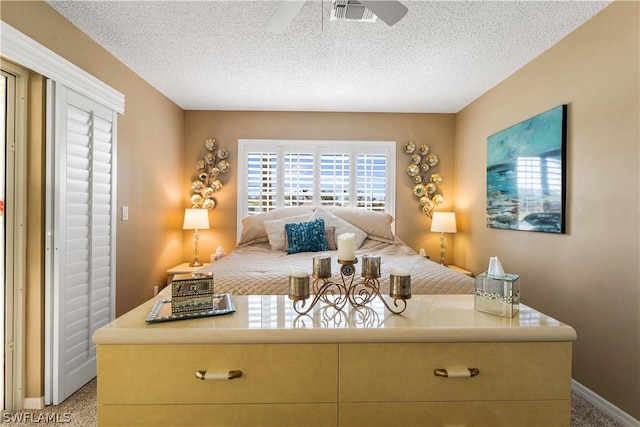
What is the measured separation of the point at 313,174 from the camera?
4.36m

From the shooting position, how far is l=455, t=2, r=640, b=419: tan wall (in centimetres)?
196

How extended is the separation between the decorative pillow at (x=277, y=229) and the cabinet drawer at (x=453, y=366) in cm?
233

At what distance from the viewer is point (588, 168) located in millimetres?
2256

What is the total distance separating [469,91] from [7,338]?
13.3 ft

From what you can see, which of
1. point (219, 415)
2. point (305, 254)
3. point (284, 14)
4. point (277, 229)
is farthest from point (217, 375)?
point (277, 229)

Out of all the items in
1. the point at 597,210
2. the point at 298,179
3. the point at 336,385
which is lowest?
the point at 336,385

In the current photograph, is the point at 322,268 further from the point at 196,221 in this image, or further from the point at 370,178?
the point at 370,178

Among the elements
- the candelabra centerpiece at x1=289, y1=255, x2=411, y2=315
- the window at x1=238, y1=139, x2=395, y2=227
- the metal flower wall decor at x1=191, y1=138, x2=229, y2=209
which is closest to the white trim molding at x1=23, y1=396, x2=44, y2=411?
the candelabra centerpiece at x1=289, y1=255, x2=411, y2=315

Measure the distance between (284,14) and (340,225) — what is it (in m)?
2.19

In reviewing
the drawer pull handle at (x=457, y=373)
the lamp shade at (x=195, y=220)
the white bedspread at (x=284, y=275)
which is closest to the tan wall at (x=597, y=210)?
the white bedspread at (x=284, y=275)

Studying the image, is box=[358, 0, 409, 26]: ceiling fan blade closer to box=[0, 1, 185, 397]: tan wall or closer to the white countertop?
the white countertop

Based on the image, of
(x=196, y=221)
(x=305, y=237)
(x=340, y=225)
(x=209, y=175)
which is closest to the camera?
(x=305, y=237)

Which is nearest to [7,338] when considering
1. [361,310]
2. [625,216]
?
[361,310]

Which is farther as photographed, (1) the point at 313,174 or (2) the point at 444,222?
(1) the point at 313,174
